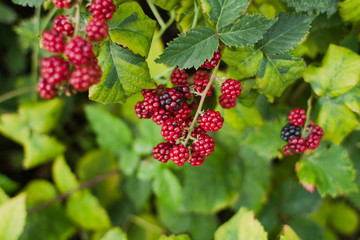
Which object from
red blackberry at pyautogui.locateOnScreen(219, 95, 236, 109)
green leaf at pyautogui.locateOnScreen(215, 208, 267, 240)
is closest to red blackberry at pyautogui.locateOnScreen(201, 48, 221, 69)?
red blackberry at pyautogui.locateOnScreen(219, 95, 236, 109)

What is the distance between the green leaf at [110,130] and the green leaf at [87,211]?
0.41 m

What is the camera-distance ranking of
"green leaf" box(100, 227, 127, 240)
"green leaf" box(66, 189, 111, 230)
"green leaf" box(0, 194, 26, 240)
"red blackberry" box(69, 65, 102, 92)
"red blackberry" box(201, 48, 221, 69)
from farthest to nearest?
"green leaf" box(66, 189, 111, 230) → "green leaf" box(0, 194, 26, 240) → "green leaf" box(100, 227, 127, 240) → "red blackberry" box(201, 48, 221, 69) → "red blackberry" box(69, 65, 102, 92)

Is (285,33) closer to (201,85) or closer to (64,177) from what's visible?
(201,85)

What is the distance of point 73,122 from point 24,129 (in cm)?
70

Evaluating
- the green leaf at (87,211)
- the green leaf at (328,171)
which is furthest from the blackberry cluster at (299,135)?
the green leaf at (87,211)

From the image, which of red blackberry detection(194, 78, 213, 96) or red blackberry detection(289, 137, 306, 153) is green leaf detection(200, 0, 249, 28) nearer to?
red blackberry detection(194, 78, 213, 96)

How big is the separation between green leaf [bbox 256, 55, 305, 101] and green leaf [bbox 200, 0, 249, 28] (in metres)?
0.27

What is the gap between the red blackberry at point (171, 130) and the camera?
1.12 metres

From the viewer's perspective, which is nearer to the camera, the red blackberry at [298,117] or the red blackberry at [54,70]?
the red blackberry at [54,70]

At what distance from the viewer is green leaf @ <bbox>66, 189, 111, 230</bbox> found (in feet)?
7.25

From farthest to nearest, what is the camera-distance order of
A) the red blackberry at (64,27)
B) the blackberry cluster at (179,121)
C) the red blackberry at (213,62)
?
the red blackberry at (213,62)
the blackberry cluster at (179,121)
the red blackberry at (64,27)

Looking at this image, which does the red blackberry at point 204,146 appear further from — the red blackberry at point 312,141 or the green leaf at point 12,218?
the green leaf at point 12,218

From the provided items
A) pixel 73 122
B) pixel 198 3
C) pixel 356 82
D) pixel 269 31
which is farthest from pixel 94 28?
pixel 73 122

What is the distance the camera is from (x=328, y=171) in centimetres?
159
